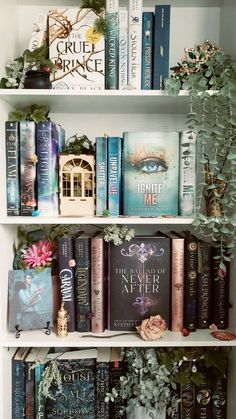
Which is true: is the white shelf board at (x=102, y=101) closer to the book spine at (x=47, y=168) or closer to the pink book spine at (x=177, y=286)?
the book spine at (x=47, y=168)

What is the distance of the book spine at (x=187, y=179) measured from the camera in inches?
45.5

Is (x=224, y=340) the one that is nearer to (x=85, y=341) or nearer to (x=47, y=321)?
(x=85, y=341)

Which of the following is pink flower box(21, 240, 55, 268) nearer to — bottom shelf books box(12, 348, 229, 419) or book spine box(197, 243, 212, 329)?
bottom shelf books box(12, 348, 229, 419)

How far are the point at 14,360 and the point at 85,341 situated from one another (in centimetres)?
27

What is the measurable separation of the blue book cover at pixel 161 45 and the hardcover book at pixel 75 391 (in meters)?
0.89

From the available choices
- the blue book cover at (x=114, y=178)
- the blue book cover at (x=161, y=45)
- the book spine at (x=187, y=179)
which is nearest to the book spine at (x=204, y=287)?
the book spine at (x=187, y=179)

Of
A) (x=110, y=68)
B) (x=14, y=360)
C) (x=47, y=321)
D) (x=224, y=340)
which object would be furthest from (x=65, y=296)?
(x=110, y=68)

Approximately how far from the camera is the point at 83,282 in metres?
1.20

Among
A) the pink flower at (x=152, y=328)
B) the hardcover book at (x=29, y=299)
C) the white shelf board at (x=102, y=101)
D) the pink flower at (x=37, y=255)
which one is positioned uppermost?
the white shelf board at (x=102, y=101)

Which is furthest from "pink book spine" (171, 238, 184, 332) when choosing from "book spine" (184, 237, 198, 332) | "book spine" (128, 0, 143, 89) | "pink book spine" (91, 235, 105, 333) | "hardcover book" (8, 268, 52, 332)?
"book spine" (128, 0, 143, 89)

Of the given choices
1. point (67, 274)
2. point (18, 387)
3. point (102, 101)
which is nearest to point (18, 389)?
point (18, 387)

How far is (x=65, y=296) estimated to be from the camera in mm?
1200

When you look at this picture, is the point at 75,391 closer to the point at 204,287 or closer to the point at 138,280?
the point at 138,280

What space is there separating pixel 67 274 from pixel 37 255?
0.39 ft
